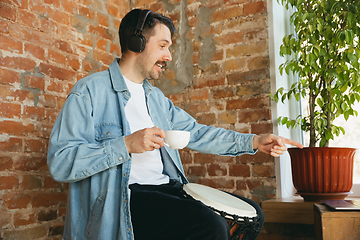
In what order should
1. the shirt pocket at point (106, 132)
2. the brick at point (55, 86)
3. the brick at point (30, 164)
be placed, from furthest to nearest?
the brick at point (55, 86) → the brick at point (30, 164) → the shirt pocket at point (106, 132)

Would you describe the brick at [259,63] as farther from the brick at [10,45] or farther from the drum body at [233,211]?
the brick at [10,45]

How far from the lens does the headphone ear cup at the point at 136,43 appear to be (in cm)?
155

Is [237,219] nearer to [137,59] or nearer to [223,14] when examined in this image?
[137,59]

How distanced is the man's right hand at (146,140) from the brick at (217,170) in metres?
1.12

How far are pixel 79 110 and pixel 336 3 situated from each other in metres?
1.44

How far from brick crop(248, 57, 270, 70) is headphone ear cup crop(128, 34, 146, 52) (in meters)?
0.90

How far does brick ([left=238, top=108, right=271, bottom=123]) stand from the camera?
2.12m

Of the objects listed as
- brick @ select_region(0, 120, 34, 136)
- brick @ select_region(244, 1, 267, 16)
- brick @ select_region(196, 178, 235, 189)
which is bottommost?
brick @ select_region(196, 178, 235, 189)

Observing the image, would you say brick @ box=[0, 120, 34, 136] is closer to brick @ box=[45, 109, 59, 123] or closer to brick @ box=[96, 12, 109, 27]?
brick @ box=[45, 109, 59, 123]

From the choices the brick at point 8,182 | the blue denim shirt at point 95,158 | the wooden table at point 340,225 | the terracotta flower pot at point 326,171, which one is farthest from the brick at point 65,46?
the wooden table at point 340,225

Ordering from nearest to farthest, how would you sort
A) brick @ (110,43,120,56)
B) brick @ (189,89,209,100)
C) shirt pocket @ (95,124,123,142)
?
shirt pocket @ (95,124,123,142) < brick @ (189,89,209,100) < brick @ (110,43,120,56)

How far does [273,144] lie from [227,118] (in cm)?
77

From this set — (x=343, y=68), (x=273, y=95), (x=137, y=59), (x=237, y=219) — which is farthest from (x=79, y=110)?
(x=343, y=68)

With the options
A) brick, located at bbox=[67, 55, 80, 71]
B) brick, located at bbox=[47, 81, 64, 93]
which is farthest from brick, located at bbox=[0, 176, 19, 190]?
brick, located at bbox=[67, 55, 80, 71]
